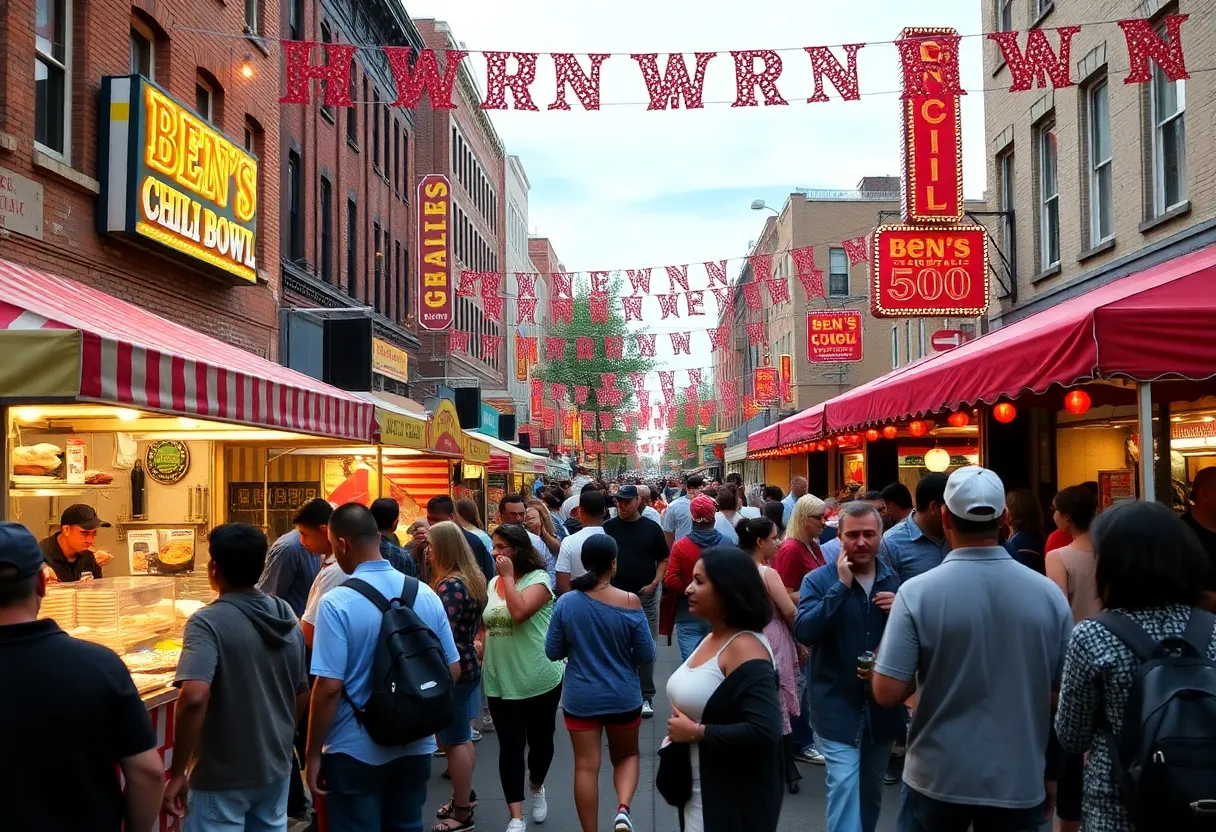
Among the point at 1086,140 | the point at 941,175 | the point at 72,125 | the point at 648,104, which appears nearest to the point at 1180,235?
the point at 1086,140

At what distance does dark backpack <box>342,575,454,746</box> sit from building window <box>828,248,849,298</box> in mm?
37345

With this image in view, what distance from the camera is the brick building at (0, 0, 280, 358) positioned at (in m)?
9.56

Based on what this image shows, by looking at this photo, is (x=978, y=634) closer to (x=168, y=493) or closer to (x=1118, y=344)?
(x=1118, y=344)

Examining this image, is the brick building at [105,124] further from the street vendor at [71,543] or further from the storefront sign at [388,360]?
the storefront sign at [388,360]

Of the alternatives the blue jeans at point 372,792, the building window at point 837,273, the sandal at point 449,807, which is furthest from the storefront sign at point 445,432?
the building window at point 837,273

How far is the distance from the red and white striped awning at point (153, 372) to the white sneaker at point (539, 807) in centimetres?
304

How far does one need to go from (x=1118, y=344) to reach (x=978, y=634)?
11.2 feet

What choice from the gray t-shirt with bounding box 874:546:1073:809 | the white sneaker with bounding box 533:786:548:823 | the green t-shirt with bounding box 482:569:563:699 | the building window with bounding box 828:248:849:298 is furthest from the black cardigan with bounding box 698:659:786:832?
the building window with bounding box 828:248:849:298

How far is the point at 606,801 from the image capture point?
23.9ft

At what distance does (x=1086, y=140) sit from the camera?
1404 cm

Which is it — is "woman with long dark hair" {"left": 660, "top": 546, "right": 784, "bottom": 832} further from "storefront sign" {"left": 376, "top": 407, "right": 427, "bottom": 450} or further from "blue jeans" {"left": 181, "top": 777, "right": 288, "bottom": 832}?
"storefront sign" {"left": 376, "top": 407, "right": 427, "bottom": 450}

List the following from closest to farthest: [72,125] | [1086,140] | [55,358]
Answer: [55,358] < [72,125] < [1086,140]

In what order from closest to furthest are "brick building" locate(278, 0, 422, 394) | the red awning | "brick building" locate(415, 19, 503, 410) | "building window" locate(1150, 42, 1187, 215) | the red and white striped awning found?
the red and white striped awning
the red awning
"building window" locate(1150, 42, 1187, 215)
"brick building" locate(278, 0, 422, 394)
"brick building" locate(415, 19, 503, 410)

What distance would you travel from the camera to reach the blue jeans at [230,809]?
173 inches
